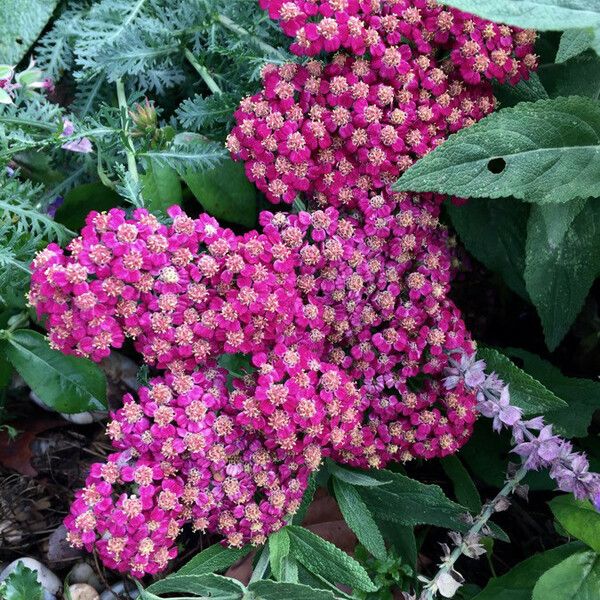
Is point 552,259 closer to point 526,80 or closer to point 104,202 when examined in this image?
point 526,80

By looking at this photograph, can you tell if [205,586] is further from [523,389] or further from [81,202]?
[81,202]

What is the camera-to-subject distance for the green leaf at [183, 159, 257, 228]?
1.55m

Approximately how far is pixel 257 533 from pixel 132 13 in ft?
3.31

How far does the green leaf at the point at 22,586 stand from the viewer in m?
1.45

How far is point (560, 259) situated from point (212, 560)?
0.79m

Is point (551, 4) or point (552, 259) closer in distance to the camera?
point (551, 4)

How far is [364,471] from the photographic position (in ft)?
4.81

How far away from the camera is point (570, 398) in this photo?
1.55m

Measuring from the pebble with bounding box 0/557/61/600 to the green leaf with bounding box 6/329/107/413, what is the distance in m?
0.34

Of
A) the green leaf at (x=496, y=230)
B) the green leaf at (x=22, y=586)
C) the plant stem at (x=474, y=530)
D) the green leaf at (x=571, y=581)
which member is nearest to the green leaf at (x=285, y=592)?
the plant stem at (x=474, y=530)

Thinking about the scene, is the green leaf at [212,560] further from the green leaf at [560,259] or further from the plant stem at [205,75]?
the plant stem at [205,75]

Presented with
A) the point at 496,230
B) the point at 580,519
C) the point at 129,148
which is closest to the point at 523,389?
the point at 580,519

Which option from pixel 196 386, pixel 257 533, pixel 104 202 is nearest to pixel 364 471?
pixel 257 533

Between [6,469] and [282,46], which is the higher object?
[282,46]
